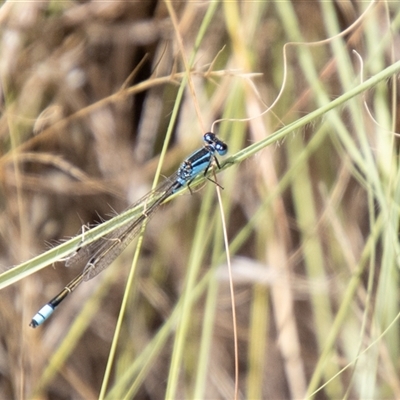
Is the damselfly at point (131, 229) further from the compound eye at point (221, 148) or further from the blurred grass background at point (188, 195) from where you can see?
the blurred grass background at point (188, 195)

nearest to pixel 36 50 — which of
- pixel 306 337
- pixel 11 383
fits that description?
pixel 11 383

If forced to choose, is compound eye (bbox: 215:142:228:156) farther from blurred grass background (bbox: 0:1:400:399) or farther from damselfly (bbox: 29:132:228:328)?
blurred grass background (bbox: 0:1:400:399)

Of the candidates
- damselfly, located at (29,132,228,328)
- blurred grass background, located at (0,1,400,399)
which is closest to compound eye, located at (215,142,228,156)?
damselfly, located at (29,132,228,328)

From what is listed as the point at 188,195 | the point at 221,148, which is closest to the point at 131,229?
the point at 221,148

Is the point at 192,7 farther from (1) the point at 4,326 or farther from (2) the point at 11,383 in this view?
(2) the point at 11,383

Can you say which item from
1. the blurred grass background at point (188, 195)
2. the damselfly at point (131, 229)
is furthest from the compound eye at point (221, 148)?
the blurred grass background at point (188, 195)

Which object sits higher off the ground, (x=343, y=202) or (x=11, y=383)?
(x=11, y=383)

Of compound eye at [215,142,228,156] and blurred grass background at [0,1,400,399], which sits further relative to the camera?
blurred grass background at [0,1,400,399]

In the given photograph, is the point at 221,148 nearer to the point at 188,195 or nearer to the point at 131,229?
the point at 131,229
